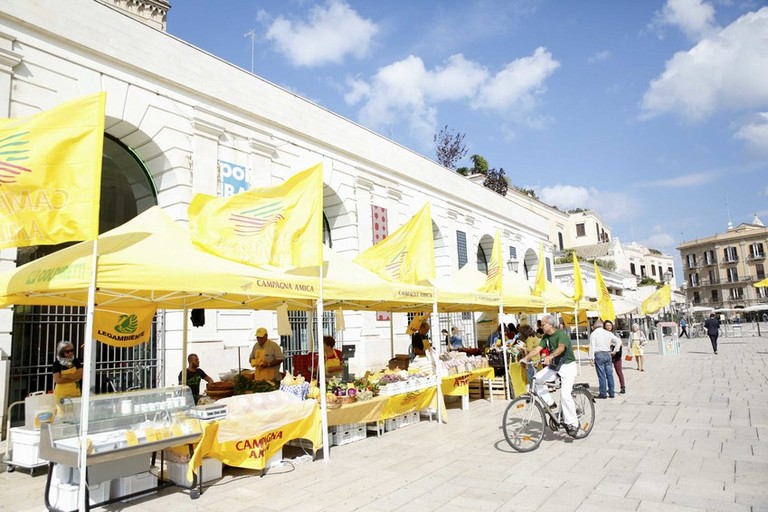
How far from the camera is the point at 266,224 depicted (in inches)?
269

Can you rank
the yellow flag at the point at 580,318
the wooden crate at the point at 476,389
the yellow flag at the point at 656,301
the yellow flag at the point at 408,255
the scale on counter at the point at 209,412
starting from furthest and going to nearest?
1. the yellow flag at the point at 656,301
2. the yellow flag at the point at 580,318
3. the wooden crate at the point at 476,389
4. the yellow flag at the point at 408,255
5. the scale on counter at the point at 209,412

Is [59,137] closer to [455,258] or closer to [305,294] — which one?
[305,294]

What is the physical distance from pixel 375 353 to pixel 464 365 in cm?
690

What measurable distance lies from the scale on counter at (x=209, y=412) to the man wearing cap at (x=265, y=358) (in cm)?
305

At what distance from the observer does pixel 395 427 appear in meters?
9.10

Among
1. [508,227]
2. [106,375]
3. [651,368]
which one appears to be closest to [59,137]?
[106,375]

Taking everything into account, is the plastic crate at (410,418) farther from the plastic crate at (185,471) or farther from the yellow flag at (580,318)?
the yellow flag at (580,318)

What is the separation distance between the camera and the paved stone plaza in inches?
201

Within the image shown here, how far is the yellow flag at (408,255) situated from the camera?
9641mm

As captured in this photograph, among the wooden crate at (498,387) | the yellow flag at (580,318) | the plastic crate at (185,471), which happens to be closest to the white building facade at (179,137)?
the plastic crate at (185,471)

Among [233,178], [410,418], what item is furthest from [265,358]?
[233,178]

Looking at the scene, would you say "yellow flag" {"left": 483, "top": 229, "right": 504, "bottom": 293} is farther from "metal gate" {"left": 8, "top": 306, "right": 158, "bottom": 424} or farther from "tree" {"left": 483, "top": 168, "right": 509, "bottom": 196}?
"tree" {"left": 483, "top": 168, "right": 509, "bottom": 196}

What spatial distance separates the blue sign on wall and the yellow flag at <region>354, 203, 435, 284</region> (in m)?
5.86

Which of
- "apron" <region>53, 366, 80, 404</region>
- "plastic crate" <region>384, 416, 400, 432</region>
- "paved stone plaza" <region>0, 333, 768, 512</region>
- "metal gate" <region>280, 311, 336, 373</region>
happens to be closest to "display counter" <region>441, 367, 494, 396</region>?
"paved stone plaza" <region>0, 333, 768, 512</region>
